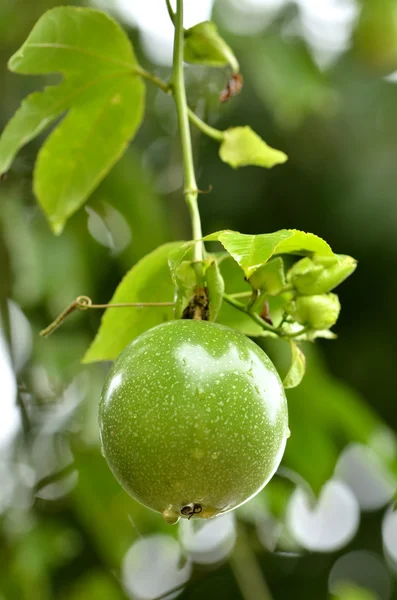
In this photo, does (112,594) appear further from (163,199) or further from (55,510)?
(163,199)

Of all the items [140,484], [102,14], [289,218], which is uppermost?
[102,14]

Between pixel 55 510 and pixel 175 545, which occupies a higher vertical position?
pixel 55 510

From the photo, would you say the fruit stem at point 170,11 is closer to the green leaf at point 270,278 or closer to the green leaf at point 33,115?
the green leaf at point 33,115

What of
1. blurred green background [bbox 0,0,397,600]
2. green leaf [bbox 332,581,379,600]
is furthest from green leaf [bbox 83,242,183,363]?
green leaf [bbox 332,581,379,600]

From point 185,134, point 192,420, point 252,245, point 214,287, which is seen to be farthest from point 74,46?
point 192,420

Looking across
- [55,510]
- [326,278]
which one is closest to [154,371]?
[326,278]

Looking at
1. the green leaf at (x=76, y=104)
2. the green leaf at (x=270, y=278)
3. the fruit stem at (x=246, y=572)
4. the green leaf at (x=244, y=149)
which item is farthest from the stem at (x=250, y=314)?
the fruit stem at (x=246, y=572)

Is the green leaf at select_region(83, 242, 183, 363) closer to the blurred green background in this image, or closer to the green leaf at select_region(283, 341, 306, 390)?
the green leaf at select_region(283, 341, 306, 390)
